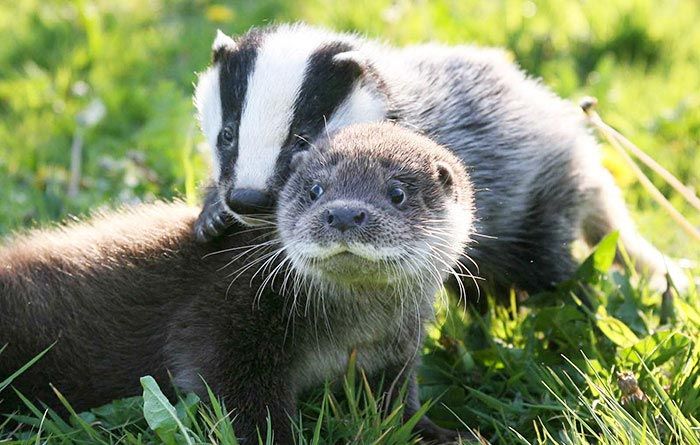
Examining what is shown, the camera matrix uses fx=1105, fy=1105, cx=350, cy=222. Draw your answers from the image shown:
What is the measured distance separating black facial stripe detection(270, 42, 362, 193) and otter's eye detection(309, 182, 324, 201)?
666mm

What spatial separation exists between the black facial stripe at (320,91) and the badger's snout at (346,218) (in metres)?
1.04

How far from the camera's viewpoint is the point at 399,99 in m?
5.34

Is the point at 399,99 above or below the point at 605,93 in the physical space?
above

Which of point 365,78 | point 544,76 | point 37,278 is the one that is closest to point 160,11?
point 544,76

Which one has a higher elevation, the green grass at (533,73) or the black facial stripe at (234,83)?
the black facial stripe at (234,83)

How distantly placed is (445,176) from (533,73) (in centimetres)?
358

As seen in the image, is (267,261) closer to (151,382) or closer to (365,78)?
(151,382)

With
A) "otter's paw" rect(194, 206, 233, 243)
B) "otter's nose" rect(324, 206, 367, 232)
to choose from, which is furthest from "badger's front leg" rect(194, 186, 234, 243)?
"otter's nose" rect(324, 206, 367, 232)

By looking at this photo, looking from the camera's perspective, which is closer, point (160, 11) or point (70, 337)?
point (70, 337)

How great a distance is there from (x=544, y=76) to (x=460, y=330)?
122 inches

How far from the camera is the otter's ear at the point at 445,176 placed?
434 cm

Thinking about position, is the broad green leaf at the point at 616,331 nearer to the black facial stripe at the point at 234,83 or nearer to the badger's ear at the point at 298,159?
the badger's ear at the point at 298,159

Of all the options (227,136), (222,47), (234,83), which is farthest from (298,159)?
(222,47)

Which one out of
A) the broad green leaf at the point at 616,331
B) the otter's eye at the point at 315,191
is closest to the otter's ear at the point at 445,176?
the otter's eye at the point at 315,191
